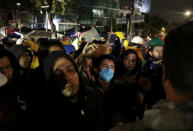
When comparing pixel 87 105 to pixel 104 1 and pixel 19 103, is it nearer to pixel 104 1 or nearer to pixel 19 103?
pixel 19 103

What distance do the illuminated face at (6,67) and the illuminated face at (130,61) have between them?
2031mm

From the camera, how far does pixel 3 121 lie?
4.17 ft

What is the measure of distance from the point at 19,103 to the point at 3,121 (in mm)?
492

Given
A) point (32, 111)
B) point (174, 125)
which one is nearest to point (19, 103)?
point (32, 111)

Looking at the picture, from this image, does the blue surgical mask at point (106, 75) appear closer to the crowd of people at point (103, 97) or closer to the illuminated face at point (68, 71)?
the crowd of people at point (103, 97)

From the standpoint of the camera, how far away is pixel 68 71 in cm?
171

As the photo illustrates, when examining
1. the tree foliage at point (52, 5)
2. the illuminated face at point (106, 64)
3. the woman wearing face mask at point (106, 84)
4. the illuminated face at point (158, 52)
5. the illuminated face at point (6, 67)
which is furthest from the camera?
the tree foliage at point (52, 5)

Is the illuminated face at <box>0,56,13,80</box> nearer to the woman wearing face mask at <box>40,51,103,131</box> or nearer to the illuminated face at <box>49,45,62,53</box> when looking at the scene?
the illuminated face at <box>49,45,62,53</box>

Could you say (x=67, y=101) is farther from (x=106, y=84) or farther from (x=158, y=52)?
(x=158, y=52)

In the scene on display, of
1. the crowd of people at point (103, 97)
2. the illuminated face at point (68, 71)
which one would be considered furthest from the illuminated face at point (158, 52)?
the illuminated face at point (68, 71)

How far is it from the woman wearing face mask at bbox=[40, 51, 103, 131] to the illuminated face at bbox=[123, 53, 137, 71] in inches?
64.4

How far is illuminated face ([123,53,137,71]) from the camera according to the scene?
11.0ft

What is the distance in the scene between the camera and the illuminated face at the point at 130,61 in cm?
335

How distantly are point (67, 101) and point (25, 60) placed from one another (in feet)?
6.99
